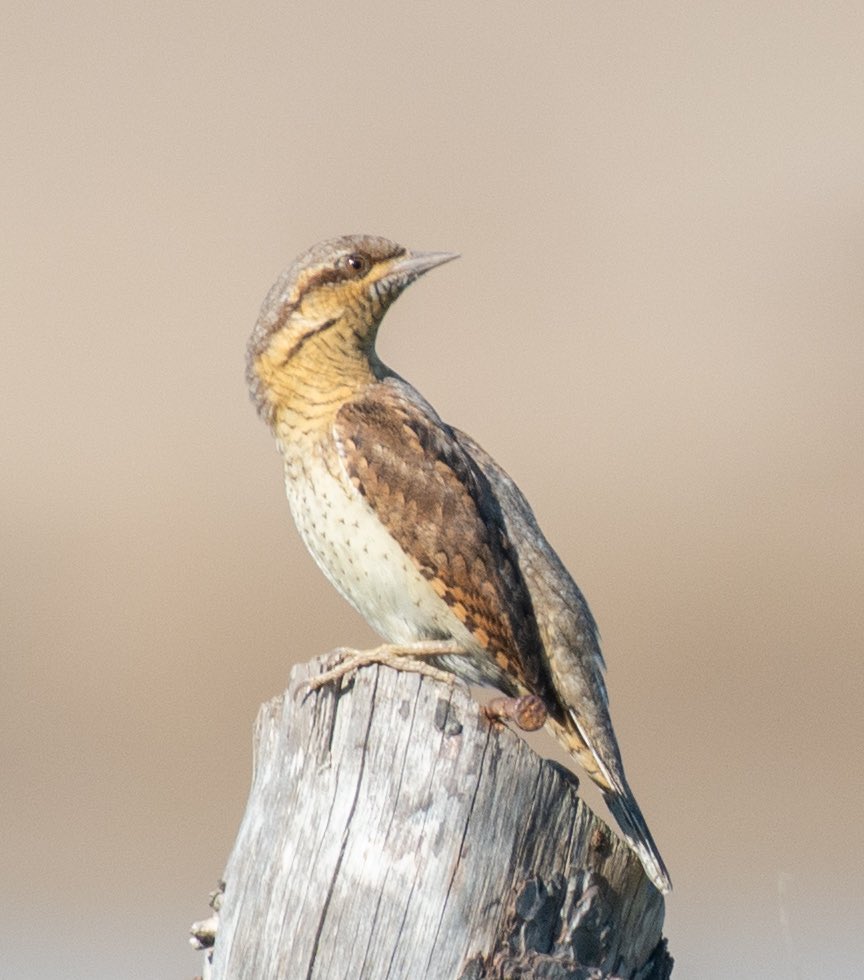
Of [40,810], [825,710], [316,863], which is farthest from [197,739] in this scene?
[316,863]

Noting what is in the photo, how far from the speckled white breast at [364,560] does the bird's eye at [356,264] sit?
63 cm

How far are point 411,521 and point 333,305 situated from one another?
91 cm

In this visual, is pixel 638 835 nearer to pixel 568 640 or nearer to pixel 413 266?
pixel 568 640

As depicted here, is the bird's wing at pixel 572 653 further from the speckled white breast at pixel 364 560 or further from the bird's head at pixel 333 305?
the bird's head at pixel 333 305

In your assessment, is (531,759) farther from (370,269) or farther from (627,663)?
(627,663)

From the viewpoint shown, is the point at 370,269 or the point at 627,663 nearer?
the point at 370,269

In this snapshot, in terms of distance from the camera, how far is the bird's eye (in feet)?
20.0

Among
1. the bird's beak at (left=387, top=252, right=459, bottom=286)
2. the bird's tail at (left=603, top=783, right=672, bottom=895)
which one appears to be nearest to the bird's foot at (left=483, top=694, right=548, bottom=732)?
the bird's tail at (left=603, top=783, right=672, bottom=895)

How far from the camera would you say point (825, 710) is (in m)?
12.1

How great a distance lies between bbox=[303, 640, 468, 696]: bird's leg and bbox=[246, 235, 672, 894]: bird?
13 mm

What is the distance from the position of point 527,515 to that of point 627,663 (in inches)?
266

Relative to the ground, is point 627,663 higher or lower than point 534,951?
higher

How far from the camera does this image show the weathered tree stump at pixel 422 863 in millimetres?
3992

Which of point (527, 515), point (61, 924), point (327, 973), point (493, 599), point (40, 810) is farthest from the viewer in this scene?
point (40, 810)
